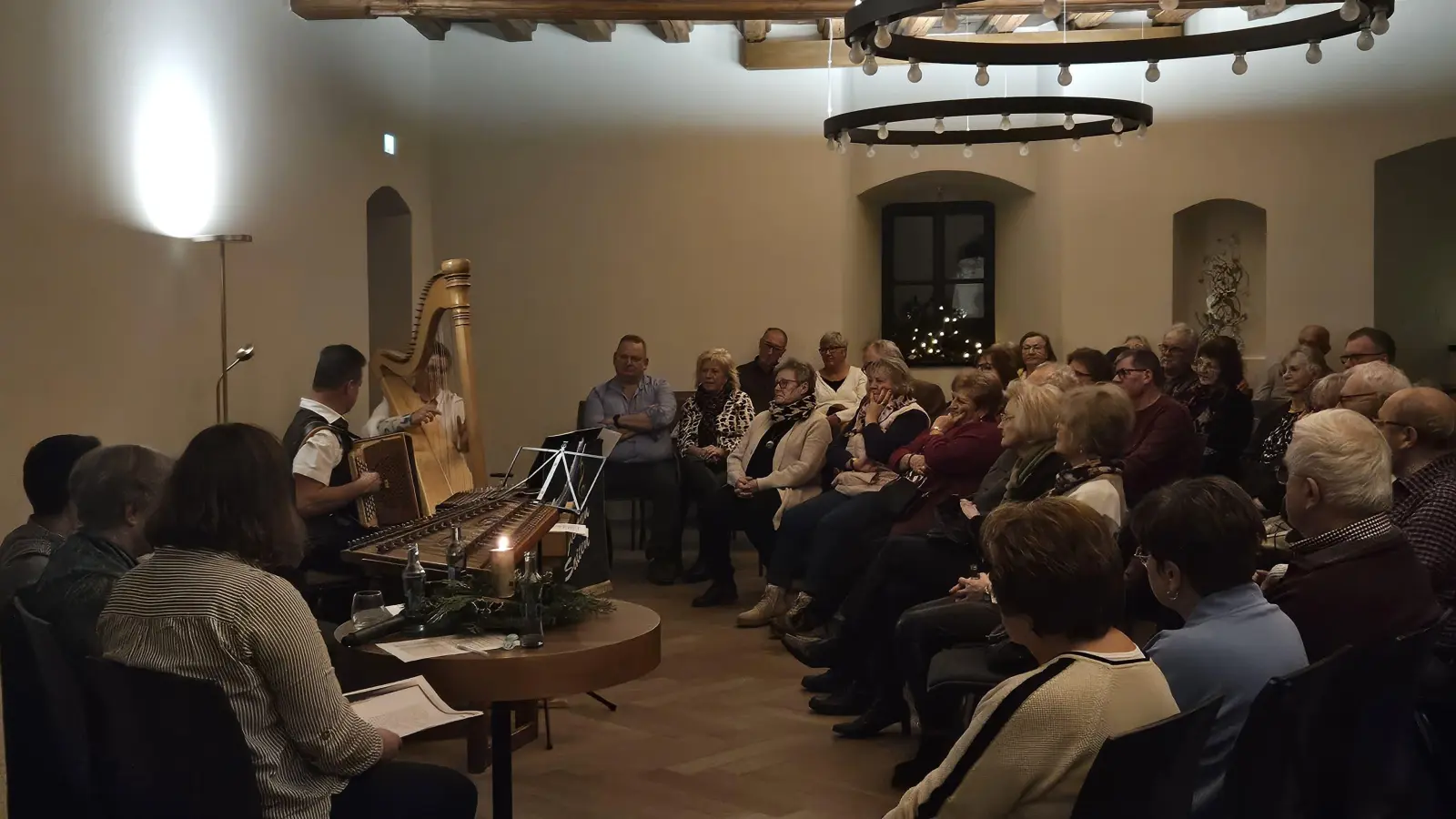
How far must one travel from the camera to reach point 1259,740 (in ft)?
7.36

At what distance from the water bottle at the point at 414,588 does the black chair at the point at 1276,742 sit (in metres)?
1.96

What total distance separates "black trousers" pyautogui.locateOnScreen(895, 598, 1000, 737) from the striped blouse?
205cm

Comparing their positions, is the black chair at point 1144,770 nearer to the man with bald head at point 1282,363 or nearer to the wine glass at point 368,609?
the wine glass at point 368,609

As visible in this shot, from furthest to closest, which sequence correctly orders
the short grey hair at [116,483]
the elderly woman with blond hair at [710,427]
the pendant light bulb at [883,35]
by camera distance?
the elderly woman with blond hair at [710,427], the pendant light bulb at [883,35], the short grey hair at [116,483]

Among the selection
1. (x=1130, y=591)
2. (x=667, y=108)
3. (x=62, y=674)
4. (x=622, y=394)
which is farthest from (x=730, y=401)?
(x=62, y=674)

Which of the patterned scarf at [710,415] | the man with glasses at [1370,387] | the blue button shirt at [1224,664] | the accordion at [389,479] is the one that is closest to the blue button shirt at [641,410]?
the patterned scarf at [710,415]

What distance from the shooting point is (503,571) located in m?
3.54

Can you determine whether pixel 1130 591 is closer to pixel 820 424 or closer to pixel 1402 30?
pixel 820 424

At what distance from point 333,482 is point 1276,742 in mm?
3704

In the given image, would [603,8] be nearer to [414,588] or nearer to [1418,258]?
[414,588]

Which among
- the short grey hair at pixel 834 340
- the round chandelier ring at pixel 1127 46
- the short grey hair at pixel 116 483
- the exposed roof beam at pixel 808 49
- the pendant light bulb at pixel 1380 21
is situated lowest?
the short grey hair at pixel 116 483

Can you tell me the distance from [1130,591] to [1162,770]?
6.30 feet

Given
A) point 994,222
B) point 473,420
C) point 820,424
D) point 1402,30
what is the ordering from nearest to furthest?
point 473,420 → point 820,424 → point 1402,30 → point 994,222

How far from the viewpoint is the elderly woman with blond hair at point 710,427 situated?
7891 millimetres
